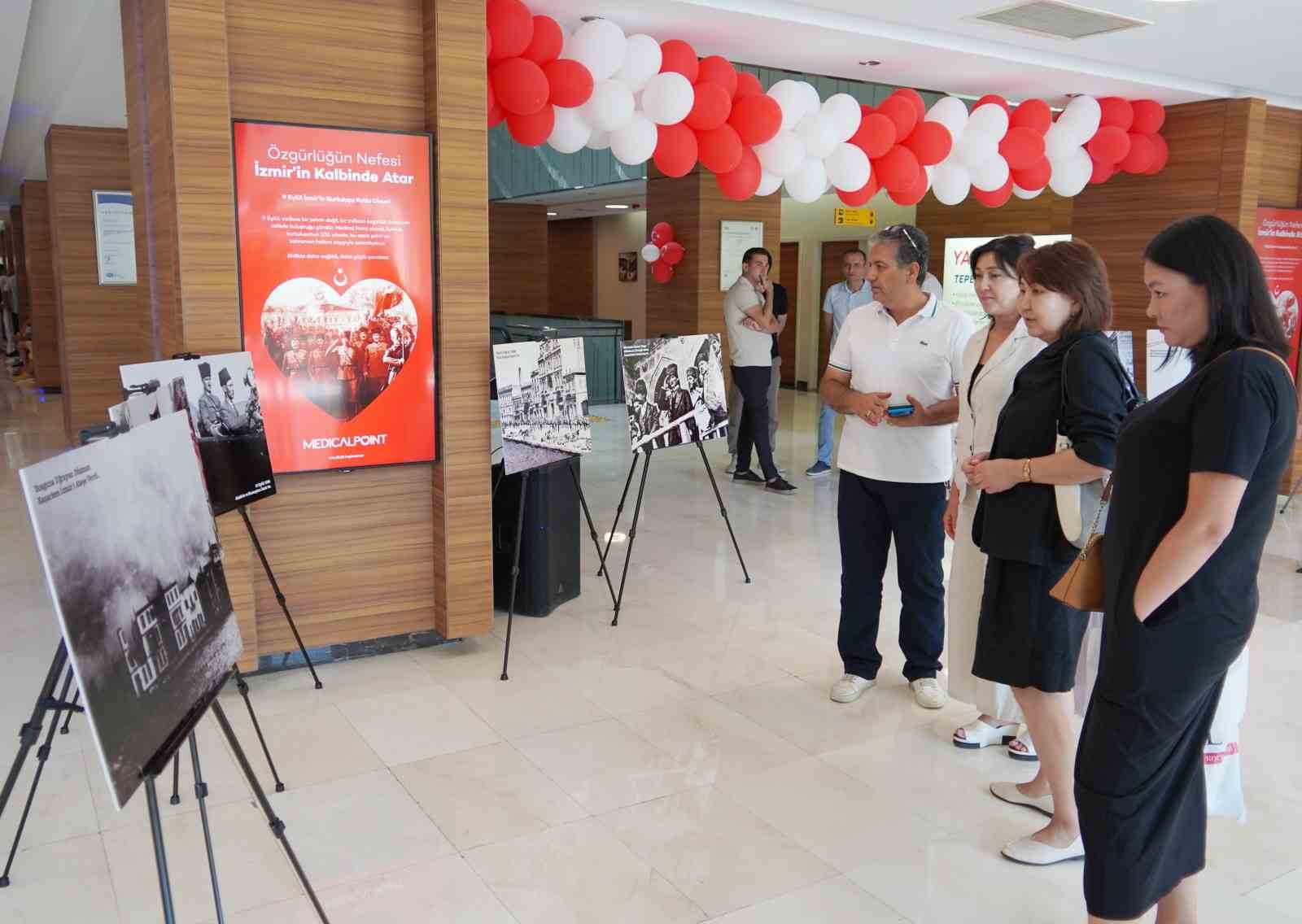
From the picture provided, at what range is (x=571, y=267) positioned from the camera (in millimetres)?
20703

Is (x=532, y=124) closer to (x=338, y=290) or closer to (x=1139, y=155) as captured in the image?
(x=338, y=290)

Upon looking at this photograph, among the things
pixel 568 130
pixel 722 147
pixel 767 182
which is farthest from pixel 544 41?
pixel 767 182

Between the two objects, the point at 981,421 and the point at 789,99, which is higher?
the point at 789,99

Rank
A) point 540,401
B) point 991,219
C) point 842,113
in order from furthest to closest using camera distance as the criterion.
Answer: point 991,219 → point 842,113 → point 540,401

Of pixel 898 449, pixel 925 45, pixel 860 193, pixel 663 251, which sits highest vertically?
pixel 925 45

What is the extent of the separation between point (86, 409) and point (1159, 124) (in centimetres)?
960

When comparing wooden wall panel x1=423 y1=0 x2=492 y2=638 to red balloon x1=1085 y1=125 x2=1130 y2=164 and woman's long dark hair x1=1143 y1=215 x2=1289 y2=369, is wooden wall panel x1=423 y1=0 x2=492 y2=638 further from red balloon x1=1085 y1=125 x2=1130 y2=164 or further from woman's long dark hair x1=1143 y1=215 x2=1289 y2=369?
red balloon x1=1085 y1=125 x2=1130 y2=164

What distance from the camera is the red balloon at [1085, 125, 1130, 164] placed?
280 inches

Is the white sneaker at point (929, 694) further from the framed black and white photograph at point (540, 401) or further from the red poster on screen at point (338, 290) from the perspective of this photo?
the red poster on screen at point (338, 290)

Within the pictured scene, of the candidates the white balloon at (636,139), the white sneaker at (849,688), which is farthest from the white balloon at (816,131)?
the white sneaker at (849,688)

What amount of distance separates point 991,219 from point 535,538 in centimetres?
1090

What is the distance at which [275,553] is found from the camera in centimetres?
416

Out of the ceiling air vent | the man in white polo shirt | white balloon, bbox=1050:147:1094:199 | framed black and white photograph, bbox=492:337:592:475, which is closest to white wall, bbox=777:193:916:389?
white balloon, bbox=1050:147:1094:199

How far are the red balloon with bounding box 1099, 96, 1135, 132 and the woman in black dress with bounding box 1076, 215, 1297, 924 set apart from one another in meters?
5.89
